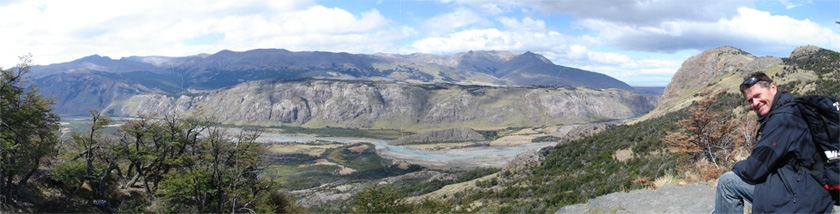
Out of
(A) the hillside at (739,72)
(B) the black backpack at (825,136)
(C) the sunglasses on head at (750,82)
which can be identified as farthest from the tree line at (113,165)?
(A) the hillside at (739,72)

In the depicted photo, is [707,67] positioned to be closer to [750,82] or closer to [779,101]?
[750,82]

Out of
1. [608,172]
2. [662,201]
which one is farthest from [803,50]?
[662,201]

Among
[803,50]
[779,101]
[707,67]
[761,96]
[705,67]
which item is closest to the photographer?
[779,101]

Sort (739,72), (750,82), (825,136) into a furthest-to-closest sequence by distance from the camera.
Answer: (739,72)
(750,82)
(825,136)

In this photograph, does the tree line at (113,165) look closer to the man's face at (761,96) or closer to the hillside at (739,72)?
the man's face at (761,96)

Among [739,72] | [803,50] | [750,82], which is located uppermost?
[803,50]

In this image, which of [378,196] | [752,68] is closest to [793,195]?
[378,196]

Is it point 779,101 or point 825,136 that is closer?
point 825,136
